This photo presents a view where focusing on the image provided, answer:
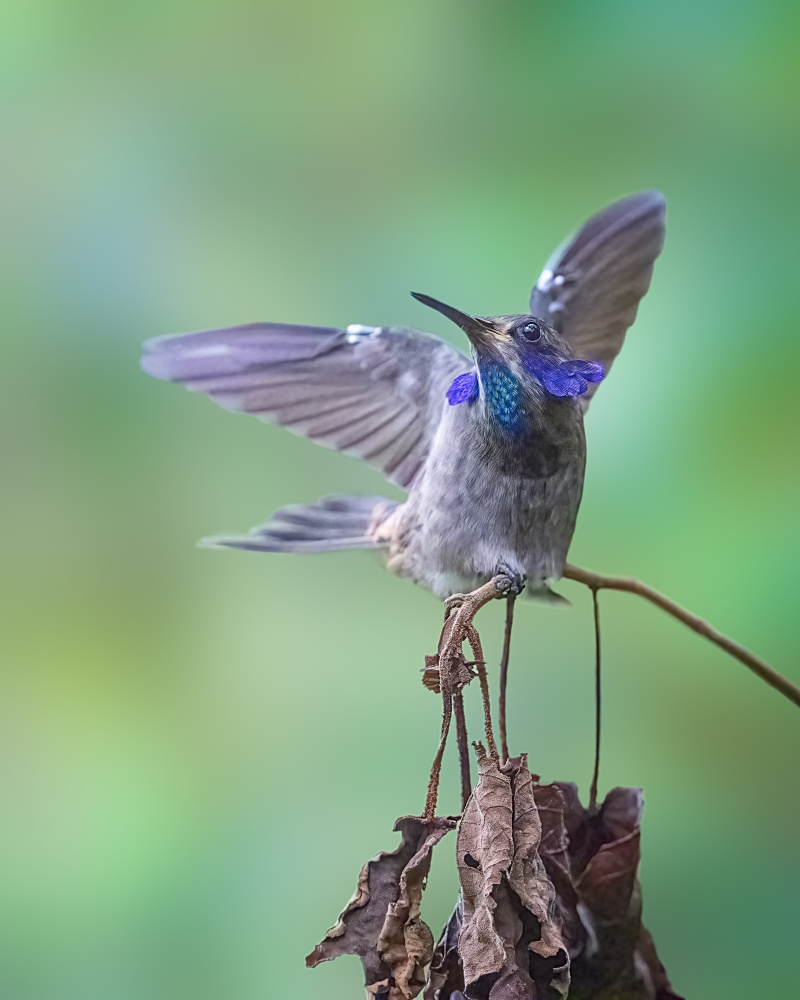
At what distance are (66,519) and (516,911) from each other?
0.92m

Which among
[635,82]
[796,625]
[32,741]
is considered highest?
[635,82]

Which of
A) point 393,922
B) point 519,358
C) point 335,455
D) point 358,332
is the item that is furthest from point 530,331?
point 335,455

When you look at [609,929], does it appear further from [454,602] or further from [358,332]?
[358,332]

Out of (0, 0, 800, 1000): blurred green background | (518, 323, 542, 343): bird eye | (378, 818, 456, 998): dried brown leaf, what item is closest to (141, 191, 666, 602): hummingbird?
(518, 323, 542, 343): bird eye

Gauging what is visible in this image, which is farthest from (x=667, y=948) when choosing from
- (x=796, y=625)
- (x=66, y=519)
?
(x=66, y=519)

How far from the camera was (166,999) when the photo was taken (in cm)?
117

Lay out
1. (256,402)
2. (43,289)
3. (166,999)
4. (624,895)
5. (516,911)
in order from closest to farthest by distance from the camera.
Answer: (516,911) < (624,895) < (256,402) < (166,999) < (43,289)

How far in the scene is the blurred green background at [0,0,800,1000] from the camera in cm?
124

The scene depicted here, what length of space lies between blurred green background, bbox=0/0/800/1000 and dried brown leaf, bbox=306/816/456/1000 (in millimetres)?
646

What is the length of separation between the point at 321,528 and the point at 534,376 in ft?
1.05

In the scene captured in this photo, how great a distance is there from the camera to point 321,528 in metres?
0.90

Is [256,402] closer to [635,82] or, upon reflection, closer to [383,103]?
A: [383,103]

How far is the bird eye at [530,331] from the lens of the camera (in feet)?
2.21

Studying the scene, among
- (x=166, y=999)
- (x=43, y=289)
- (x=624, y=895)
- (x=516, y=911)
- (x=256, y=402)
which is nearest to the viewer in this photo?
(x=516, y=911)
